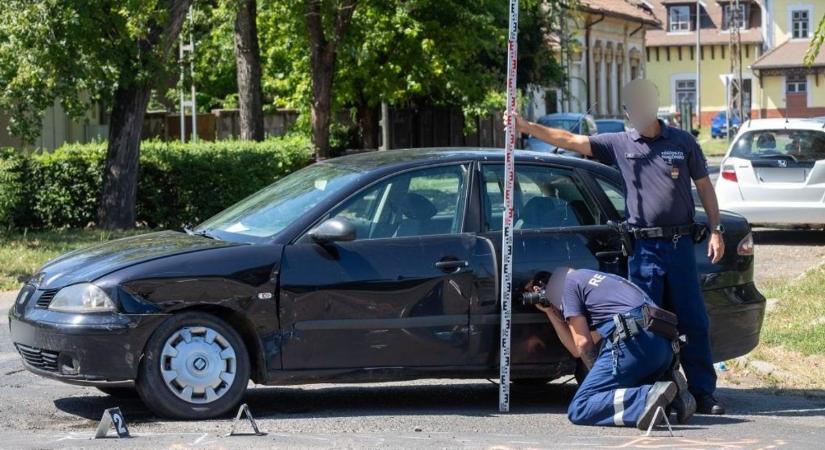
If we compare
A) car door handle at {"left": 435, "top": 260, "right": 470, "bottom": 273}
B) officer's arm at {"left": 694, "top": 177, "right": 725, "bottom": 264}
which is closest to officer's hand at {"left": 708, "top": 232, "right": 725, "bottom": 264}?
officer's arm at {"left": 694, "top": 177, "right": 725, "bottom": 264}

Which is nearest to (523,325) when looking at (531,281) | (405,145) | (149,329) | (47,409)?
(531,281)

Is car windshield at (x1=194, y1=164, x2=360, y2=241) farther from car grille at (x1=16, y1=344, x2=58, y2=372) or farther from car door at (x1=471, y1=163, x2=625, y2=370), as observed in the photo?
car grille at (x1=16, y1=344, x2=58, y2=372)

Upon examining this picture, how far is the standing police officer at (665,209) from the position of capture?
779 cm

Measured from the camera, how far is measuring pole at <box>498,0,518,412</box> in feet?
25.0

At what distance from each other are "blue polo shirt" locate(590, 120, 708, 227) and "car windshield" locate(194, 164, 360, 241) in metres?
1.63

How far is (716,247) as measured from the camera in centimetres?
788

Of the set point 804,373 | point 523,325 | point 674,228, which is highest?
point 674,228

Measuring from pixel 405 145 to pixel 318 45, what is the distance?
11.0 metres

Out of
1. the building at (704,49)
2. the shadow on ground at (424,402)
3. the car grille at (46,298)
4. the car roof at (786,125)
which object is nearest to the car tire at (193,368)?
the shadow on ground at (424,402)

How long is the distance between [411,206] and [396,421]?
1.26 metres

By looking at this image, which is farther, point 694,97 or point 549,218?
point 694,97

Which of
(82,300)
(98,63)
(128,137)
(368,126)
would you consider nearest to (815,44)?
(82,300)

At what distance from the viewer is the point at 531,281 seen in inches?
308

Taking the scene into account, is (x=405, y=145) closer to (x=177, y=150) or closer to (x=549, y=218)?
(x=177, y=150)
